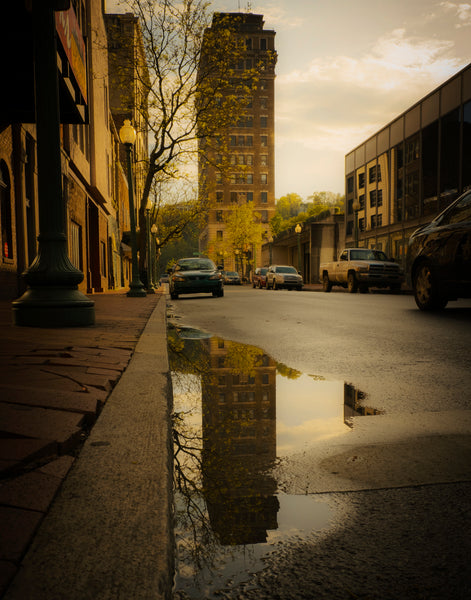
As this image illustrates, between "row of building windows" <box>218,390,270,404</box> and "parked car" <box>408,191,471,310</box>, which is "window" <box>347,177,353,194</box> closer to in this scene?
"parked car" <box>408,191,471,310</box>

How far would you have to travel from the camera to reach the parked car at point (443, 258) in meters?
8.34

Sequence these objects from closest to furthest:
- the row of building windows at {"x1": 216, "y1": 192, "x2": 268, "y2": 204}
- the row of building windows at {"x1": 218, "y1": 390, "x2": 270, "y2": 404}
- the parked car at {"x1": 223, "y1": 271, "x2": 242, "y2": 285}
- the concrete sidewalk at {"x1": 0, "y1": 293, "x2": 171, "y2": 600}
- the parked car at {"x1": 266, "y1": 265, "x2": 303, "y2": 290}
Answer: the concrete sidewalk at {"x1": 0, "y1": 293, "x2": 171, "y2": 600}, the row of building windows at {"x1": 218, "y1": 390, "x2": 270, "y2": 404}, the parked car at {"x1": 266, "y1": 265, "x2": 303, "y2": 290}, the parked car at {"x1": 223, "y1": 271, "x2": 242, "y2": 285}, the row of building windows at {"x1": 216, "y1": 192, "x2": 268, "y2": 204}

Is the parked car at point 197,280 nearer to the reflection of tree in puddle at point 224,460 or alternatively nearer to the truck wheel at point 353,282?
the truck wheel at point 353,282

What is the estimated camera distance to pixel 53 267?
253 inches

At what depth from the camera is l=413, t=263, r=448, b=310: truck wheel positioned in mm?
9344

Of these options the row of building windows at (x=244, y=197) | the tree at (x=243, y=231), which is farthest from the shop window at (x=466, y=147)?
the row of building windows at (x=244, y=197)

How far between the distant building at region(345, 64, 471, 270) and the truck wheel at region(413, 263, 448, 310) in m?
11.9

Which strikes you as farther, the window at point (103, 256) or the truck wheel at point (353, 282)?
the window at point (103, 256)

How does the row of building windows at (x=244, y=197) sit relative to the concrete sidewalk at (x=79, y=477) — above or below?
above

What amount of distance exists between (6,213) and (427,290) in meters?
8.81

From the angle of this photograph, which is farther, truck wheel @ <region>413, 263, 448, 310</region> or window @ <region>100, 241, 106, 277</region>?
window @ <region>100, 241, 106, 277</region>

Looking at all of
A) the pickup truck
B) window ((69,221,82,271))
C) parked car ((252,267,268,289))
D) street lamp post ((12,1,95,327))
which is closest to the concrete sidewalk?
street lamp post ((12,1,95,327))

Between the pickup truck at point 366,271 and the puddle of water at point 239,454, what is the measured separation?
686 inches

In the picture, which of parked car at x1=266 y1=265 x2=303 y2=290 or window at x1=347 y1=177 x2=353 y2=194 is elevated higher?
window at x1=347 y1=177 x2=353 y2=194
